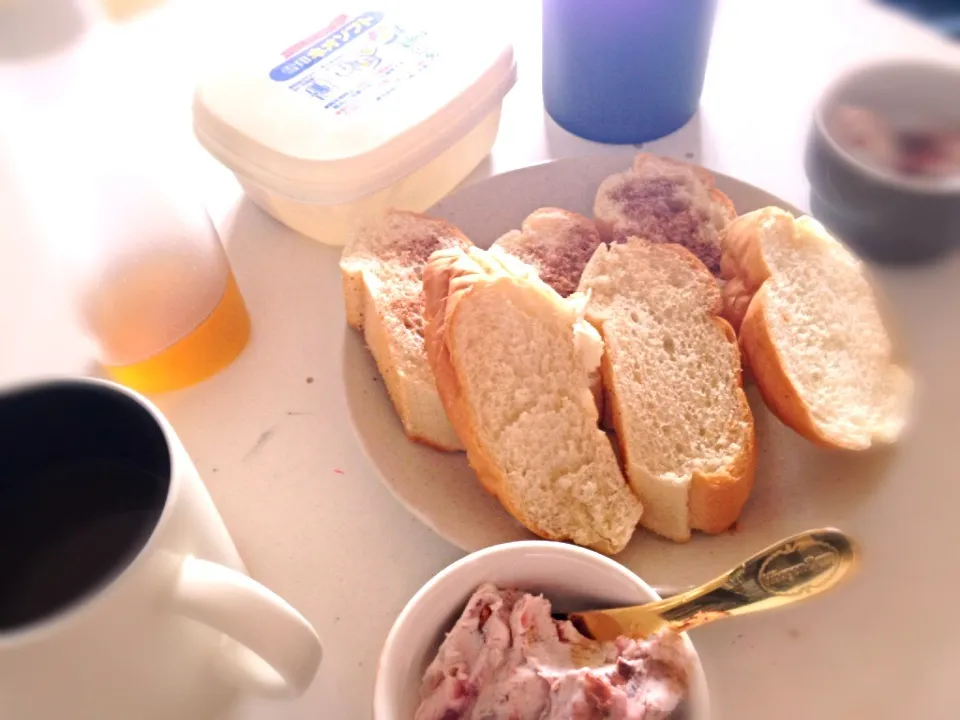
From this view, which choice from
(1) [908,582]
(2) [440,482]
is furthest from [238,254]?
(1) [908,582]

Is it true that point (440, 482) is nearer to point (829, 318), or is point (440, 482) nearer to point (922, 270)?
point (829, 318)

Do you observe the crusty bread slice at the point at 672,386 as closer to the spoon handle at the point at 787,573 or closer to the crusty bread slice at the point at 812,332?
the crusty bread slice at the point at 812,332

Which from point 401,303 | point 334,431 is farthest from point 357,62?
point 334,431

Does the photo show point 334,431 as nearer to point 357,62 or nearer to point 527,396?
point 527,396

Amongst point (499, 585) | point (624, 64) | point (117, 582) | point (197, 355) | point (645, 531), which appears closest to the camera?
point (117, 582)

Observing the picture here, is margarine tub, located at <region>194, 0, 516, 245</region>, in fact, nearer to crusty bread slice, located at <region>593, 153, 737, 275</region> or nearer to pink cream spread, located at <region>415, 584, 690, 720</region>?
crusty bread slice, located at <region>593, 153, 737, 275</region>

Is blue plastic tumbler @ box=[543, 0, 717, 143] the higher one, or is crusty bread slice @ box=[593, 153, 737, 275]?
blue plastic tumbler @ box=[543, 0, 717, 143]

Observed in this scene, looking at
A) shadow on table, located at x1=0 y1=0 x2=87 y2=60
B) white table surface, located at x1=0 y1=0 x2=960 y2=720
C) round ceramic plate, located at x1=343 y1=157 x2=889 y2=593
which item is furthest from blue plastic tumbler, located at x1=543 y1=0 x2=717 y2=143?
shadow on table, located at x1=0 y1=0 x2=87 y2=60
